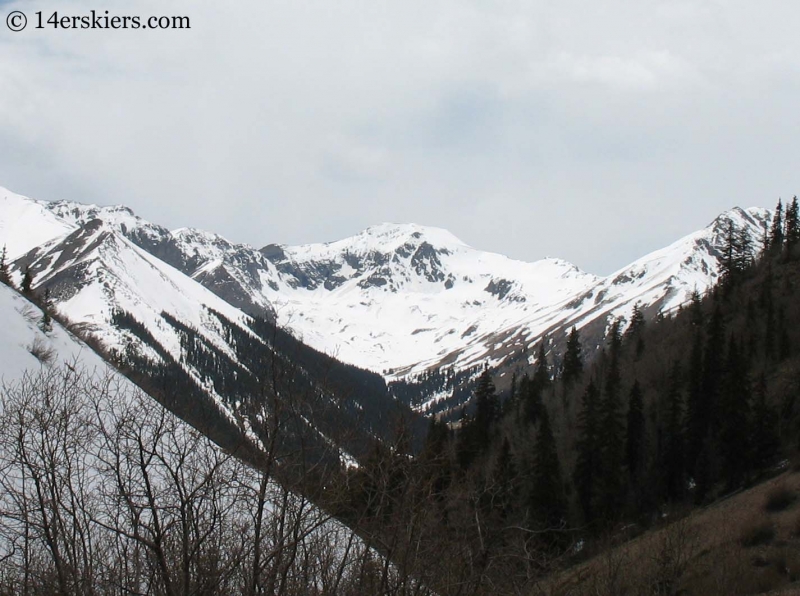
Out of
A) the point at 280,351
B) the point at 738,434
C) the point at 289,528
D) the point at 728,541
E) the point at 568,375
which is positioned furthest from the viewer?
the point at 568,375

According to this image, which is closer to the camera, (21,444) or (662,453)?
(21,444)

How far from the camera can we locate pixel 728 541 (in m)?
32.4

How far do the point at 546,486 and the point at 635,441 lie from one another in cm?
1362

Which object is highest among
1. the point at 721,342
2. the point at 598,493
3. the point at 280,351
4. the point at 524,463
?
the point at 721,342

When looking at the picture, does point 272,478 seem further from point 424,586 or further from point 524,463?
point 524,463

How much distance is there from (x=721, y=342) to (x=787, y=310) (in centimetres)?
1680

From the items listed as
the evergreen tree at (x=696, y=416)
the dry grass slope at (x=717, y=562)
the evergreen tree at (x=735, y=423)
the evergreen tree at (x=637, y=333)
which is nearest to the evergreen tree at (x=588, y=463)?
the evergreen tree at (x=696, y=416)

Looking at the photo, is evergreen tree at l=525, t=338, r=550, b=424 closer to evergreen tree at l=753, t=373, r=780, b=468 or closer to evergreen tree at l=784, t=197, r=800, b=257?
evergreen tree at l=753, t=373, r=780, b=468

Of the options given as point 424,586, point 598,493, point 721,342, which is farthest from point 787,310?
point 424,586

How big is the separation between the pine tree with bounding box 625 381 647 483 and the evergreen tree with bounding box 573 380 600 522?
3587mm

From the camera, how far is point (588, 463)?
73.6 meters

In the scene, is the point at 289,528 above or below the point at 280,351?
below

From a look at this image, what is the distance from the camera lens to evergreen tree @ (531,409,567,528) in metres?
66.9

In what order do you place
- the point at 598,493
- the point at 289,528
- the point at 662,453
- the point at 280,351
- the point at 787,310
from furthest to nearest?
1. the point at 787,310
2. the point at 662,453
3. the point at 598,493
4. the point at 280,351
5. the point at 289,528
